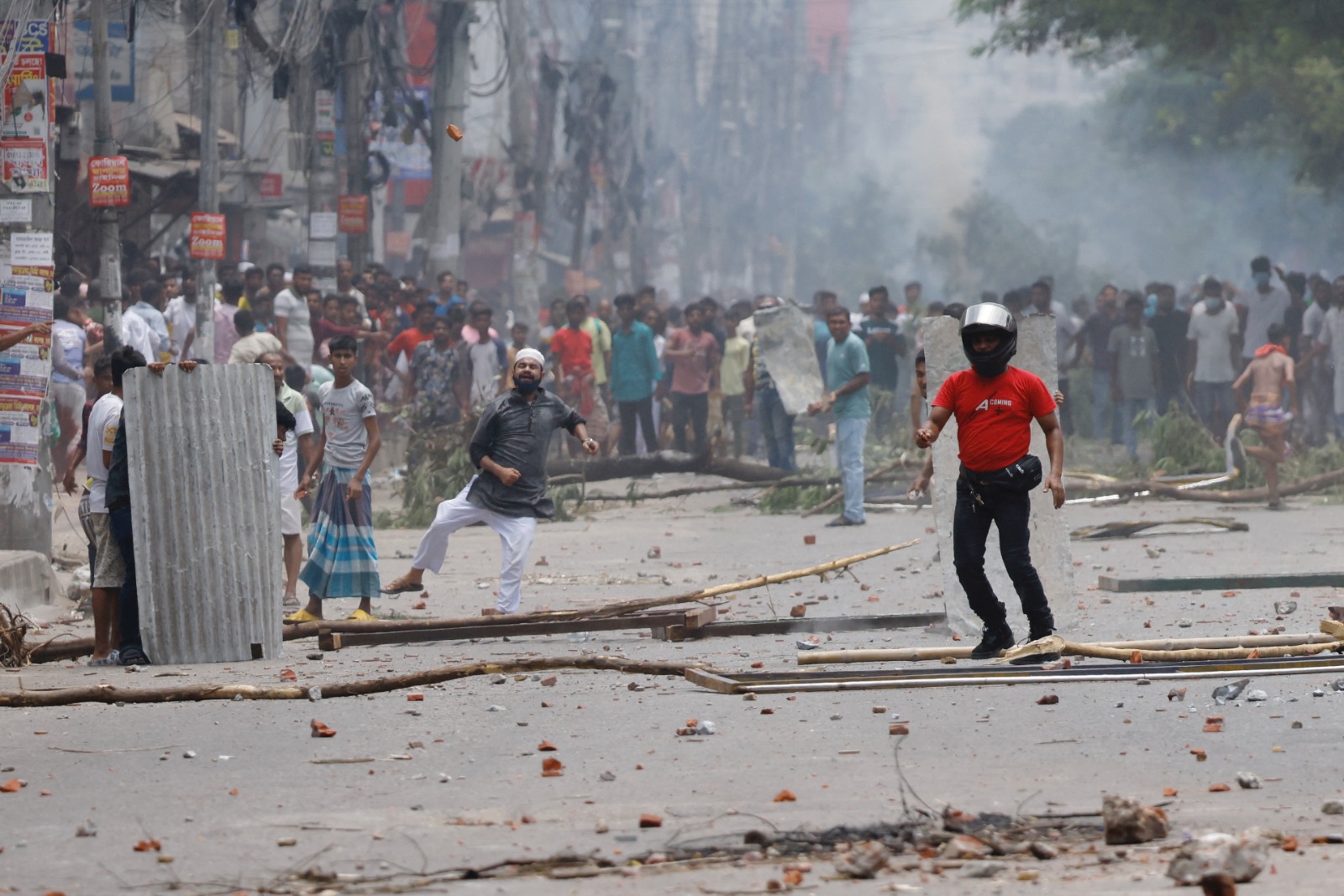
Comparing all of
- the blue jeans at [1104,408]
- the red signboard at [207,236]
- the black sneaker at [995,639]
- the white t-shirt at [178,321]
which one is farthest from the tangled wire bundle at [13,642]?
the blue jeans at [1104,408]

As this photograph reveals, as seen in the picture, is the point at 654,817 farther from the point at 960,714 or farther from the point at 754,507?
the point at 754,507

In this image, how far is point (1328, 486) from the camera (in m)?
16.9

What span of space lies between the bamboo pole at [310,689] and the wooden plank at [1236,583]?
12.9 ft

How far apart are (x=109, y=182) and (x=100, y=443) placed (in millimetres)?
5547

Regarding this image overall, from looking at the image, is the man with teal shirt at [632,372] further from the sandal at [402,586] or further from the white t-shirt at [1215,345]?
the sandal at [402,586]

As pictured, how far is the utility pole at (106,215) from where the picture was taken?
537 inches

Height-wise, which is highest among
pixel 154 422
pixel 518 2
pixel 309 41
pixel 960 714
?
pixel 518 2

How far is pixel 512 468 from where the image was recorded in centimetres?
1031

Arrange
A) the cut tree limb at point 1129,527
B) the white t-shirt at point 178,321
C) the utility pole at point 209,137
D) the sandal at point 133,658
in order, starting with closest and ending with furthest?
the sandal at point 133,658
the cut tree limb at point 1129,527
the utility pole at point 209,137
the white t-shirt at point 178,321

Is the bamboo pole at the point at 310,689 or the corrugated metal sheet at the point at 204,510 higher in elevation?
the corrugated metal sheet at the point at 204,510

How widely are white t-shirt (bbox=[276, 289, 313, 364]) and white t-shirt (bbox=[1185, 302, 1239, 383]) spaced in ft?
30.0

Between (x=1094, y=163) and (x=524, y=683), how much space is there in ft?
311

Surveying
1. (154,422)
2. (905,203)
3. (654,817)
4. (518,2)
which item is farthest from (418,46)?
(905,203)

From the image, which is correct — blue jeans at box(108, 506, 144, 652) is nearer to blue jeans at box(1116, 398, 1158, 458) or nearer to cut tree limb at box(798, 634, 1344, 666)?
cut tree limb at box(798, 634, 1344, 666)
